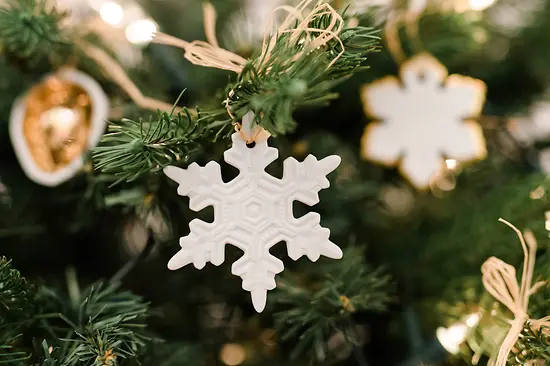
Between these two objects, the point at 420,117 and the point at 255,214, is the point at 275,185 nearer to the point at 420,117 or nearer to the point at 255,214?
the point at 255,214

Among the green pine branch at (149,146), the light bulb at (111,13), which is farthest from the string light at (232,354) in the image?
the light bulb at (111,13)

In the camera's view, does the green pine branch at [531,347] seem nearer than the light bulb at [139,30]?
Yes

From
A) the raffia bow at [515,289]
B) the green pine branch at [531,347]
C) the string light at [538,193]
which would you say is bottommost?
the green pine branch at [531,347]

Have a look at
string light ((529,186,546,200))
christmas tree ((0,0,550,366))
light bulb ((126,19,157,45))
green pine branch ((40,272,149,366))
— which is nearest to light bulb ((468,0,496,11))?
christmas tree ((0,0,550,366))

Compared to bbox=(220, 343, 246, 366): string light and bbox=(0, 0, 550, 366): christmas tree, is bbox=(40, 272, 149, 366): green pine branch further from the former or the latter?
bbox=(220, 343, 246, 366): string light

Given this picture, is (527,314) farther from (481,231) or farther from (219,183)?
(219,183)

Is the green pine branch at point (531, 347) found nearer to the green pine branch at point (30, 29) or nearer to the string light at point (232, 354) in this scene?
the string light at point (232, 354)

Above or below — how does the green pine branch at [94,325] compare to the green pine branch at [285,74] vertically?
below
